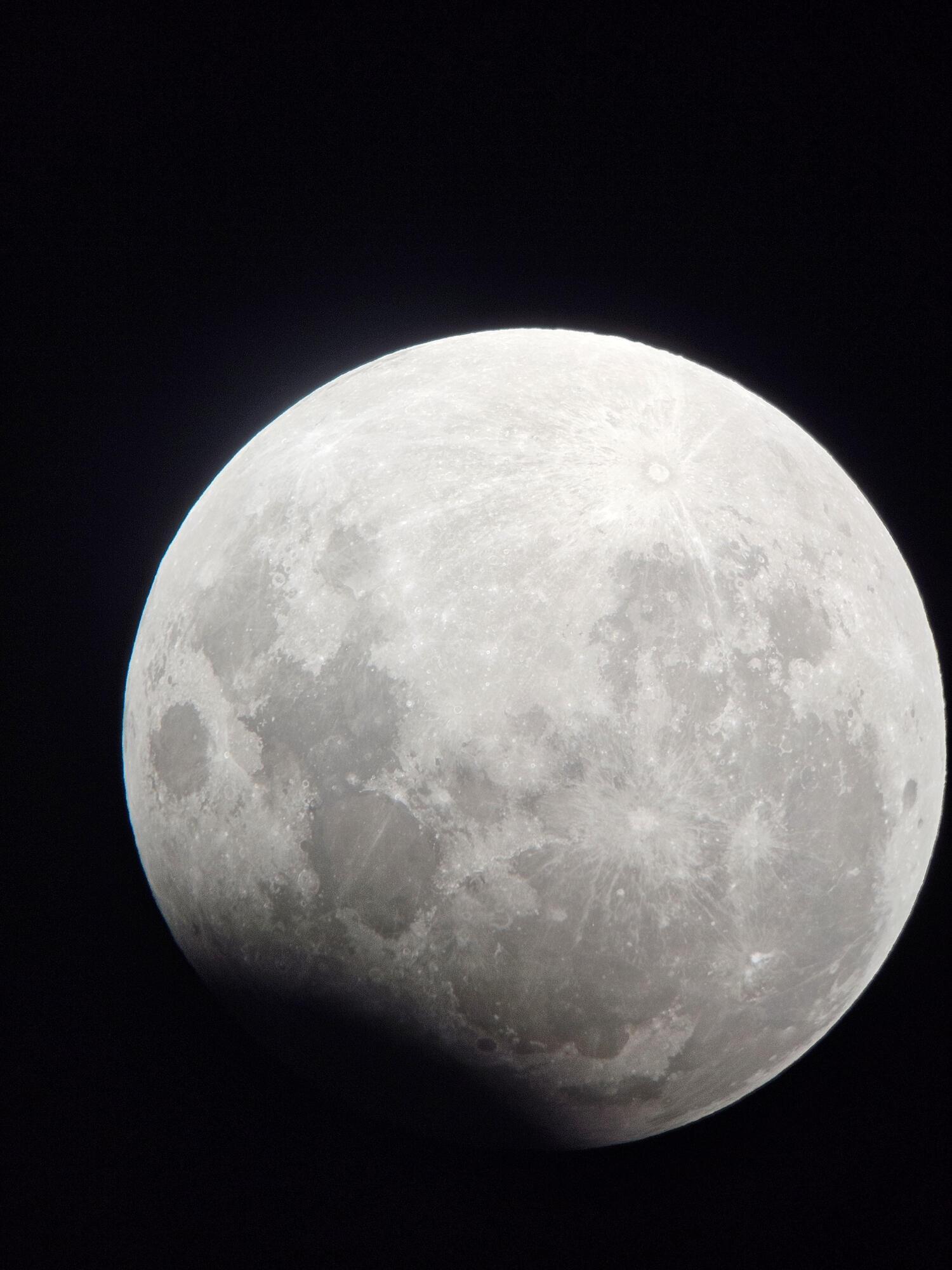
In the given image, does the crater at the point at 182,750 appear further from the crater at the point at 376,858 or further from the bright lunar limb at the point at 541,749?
the crater at the point at 376,858

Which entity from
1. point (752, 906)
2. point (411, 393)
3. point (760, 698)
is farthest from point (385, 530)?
point (752, 906)

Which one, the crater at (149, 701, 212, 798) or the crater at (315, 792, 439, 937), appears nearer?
the crater at (315, 792, 439, 937)

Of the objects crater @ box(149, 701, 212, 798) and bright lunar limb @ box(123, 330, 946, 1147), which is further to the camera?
crater @ box(149, 701, 212, 798)

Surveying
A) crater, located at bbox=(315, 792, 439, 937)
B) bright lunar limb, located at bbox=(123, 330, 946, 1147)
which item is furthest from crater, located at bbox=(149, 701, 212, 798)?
crater, located at bbox=(315, 792, 439, 937)

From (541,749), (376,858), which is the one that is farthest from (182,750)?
(541,749)

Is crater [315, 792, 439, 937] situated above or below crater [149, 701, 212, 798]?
below

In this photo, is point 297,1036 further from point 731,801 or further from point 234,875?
point 731,801

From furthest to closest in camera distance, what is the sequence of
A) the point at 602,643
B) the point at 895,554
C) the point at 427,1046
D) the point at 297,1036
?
the point at 895,554 < the point at 297,1036 < the point at 427,1046 < the point at 602,643

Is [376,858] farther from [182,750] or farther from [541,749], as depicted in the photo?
[182,750]

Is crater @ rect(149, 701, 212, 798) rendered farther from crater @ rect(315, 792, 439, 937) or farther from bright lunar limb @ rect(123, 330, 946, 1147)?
crater @ rect(315, 792, 439, 937)
